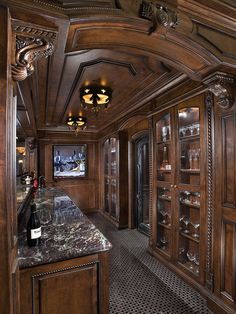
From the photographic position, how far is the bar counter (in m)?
1.38

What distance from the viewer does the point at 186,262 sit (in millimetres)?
2992

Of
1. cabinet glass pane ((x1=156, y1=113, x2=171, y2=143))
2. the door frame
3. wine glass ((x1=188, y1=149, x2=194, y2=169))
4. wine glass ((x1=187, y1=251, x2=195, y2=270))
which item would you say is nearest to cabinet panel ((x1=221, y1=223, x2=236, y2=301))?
wine glass ((x1=187, y1=251, x2=195, y2=270))

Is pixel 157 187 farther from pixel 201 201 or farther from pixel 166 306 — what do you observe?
pixel 166 306

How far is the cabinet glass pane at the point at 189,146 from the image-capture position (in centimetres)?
289

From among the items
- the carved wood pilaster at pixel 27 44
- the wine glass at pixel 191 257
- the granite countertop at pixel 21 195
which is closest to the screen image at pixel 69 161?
the granite countertop at pixel 21 195

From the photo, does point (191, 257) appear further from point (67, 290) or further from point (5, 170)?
point (5, 170)

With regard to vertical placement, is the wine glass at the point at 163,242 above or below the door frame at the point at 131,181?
below

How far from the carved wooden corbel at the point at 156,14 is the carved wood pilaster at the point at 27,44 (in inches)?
23.7

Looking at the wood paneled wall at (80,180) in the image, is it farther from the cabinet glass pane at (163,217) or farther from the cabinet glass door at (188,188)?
the cabinet glass door at (188,188)

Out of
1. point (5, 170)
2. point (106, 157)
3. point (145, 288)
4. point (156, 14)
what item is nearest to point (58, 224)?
point (5, 170)

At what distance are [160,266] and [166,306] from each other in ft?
3.04

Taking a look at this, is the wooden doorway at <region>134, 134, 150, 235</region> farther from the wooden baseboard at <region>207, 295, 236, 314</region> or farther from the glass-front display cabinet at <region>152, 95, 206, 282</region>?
the wooden baseboard at <region>207, 295, 236, 314</region>

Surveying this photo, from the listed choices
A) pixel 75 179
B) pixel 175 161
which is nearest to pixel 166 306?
pixel 175 161

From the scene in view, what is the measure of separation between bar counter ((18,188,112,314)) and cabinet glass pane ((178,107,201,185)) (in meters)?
1.75
